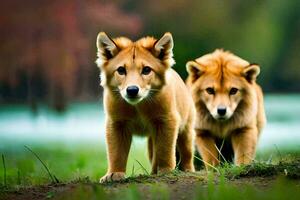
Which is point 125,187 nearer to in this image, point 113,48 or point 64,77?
point 113,48

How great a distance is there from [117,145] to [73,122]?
5799 millimetres

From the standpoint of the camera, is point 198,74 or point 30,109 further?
point 30,109

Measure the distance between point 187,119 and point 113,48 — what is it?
3.01ft

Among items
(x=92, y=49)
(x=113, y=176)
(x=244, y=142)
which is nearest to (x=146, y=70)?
(x=113, y=176)

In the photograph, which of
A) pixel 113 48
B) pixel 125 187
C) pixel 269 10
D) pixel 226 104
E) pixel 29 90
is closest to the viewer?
pixel 125 187

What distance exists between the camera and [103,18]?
1062 cm

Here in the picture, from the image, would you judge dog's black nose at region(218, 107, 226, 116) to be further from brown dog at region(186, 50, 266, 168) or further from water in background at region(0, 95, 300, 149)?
water in background at region(0, 95, 300, 149)

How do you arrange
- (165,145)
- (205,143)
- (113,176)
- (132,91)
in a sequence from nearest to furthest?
(132,91)
(113,176)
(165,145)
(205,143)

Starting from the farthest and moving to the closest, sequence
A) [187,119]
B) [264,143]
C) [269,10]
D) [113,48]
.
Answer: [269,10] → [264,143] → [187,119] → [113,48]

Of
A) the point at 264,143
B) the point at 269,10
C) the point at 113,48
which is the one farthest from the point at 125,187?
the point at 269,10

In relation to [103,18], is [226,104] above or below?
below

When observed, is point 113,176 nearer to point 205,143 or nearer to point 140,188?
point 140,188

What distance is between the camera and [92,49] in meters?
11.4

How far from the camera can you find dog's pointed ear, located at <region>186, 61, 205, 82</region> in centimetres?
720
